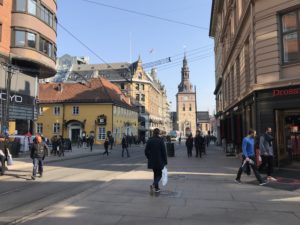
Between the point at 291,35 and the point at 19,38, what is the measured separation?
72.9 ft

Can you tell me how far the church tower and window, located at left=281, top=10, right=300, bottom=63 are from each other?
134 m

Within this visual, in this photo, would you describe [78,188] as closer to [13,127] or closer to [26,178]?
[26,178]

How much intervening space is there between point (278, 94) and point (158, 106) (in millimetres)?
104227

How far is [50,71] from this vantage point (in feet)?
118

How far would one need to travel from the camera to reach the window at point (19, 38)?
31067 millimetres

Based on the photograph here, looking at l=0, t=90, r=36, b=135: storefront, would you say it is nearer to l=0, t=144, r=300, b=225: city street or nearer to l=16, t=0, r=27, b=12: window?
l=16, t=0, r=27, b=12: window

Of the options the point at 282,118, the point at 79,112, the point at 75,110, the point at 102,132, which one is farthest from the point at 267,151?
the point at 75,110

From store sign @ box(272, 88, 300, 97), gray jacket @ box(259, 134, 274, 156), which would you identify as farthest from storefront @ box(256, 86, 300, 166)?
gray jacket @ box(259, 134, 274, 156)

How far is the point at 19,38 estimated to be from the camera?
102 ft

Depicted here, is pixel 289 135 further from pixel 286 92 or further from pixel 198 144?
pixel 198 144

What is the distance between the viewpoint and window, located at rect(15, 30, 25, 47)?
31.1 m

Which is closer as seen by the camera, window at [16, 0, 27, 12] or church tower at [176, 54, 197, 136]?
window at [16, 0, 27, 12]

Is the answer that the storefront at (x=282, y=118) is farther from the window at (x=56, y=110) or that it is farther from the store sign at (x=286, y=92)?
the window at (x=56, y=110)

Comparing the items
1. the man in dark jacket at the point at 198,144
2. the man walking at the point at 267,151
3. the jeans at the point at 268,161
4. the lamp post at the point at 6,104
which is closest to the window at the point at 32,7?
the lamp post at the point at 6,104
